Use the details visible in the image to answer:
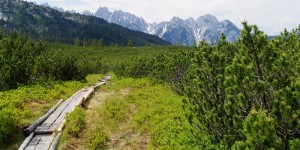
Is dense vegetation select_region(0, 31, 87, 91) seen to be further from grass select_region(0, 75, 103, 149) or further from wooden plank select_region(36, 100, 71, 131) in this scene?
wooden plank select_region(36, 100, 71, 131)

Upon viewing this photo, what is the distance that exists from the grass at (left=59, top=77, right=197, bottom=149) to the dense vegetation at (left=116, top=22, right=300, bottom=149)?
2.29 m

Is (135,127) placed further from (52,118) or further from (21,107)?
(21,107)

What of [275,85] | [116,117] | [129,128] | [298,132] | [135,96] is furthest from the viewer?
[135,96]

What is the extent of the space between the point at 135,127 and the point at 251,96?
10854 mm

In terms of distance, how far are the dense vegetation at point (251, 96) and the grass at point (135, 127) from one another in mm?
2294

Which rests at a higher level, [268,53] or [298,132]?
[268,53]

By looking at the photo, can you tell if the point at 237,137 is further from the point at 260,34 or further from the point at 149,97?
the point at 149,97

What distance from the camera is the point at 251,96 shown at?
1054cm

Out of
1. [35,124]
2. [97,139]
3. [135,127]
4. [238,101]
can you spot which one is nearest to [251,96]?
[238,101]

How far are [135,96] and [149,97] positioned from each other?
1.39m

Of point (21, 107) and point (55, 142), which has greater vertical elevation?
point (21, 107)

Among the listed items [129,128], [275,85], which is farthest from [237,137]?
[129,128]

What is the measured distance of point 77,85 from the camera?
126 ft

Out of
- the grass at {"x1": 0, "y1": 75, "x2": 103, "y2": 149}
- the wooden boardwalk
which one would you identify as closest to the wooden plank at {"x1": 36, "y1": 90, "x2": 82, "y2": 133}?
the wooden boardwalk
